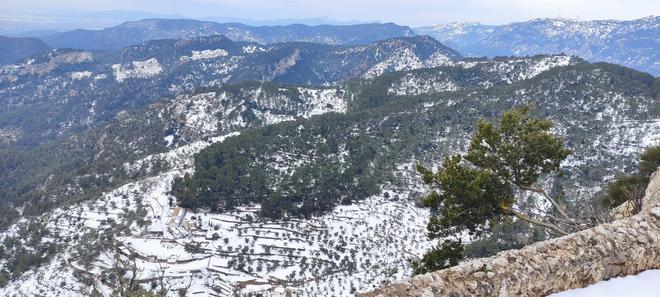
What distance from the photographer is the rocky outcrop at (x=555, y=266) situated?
12.1 metres

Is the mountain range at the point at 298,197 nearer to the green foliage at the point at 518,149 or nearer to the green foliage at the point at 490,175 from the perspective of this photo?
the green foliage at the point at 490,175

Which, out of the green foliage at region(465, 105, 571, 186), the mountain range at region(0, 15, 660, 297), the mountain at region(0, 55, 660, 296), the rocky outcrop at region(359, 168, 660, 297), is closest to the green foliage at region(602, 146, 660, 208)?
the green foliage at region(465, 105, 571, 186)

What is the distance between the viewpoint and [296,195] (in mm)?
135250

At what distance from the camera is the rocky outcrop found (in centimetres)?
1211

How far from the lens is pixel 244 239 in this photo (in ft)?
377

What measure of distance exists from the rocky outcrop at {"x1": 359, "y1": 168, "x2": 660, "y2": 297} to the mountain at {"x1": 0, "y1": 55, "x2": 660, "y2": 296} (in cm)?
6986

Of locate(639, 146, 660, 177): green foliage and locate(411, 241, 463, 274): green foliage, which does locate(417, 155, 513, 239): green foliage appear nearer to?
locate(411, 241, 463, 274): green foliage

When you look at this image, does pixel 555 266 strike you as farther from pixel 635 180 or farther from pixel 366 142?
pixel 366 142

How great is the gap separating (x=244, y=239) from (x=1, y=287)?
53.2 meters

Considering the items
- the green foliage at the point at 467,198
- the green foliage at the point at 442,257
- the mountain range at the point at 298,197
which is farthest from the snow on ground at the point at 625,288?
the mountain range at the point at 298,197

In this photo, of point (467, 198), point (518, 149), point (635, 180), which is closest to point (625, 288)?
point (467, 198)

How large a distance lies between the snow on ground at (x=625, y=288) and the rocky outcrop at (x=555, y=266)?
0.57 feet

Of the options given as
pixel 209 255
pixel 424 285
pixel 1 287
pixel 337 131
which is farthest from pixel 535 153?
pixel 337 131

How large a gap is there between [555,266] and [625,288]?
2.60m
